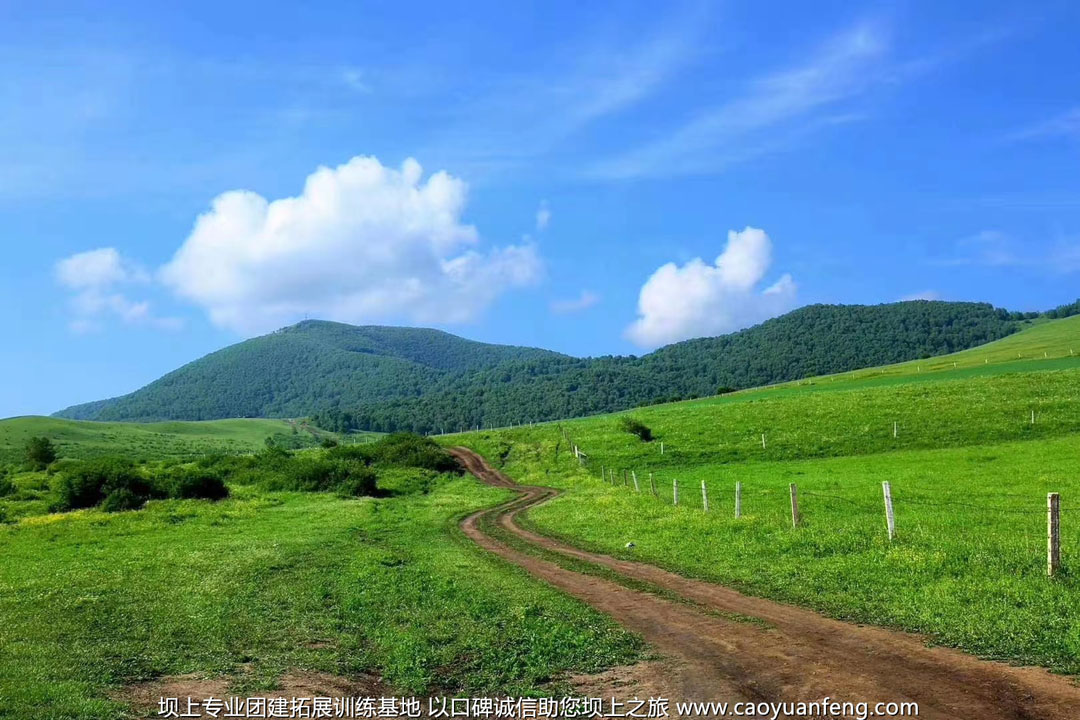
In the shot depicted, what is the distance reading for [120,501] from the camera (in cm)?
4072

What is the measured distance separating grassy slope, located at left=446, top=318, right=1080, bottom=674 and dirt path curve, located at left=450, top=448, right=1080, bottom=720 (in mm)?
863

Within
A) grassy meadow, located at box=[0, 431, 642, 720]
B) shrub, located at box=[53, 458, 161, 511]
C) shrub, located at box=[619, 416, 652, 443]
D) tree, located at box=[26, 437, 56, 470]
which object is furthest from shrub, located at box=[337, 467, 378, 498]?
tree, located at box=[26, 437, 56, 470]

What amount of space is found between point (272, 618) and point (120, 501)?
106 feet

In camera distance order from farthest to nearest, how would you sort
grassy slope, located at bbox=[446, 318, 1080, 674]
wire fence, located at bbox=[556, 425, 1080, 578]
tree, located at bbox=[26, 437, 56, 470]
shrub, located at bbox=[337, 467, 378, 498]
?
1. tree, located at bbox=[26, 437, 56, 470]
2. shrub, located at bbox=[337, 467, 378, 498]
3. wire fence, located at bbox=[556, 425, 1080, 578]
4. grassy slope, located at bbox=[446, 318, 1080, 674]

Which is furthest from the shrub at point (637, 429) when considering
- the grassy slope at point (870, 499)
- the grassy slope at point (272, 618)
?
the grassy slope at point (272, 618)

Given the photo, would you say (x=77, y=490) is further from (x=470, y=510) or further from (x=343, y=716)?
(x=343, y=716)

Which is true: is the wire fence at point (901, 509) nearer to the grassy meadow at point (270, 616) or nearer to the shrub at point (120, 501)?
the grassy meadow at point (270, 616)

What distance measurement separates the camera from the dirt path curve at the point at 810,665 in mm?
9089

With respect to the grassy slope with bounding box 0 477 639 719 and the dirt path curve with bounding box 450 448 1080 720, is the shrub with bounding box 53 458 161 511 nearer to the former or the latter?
the grassy slope with bounding box 0 477 639 719

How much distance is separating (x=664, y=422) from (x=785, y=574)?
62.5 m

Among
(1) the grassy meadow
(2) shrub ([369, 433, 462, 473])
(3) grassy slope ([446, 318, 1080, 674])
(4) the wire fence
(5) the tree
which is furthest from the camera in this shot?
(5) the tree

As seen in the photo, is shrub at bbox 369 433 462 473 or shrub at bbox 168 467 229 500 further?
shrub at bbox 369 433 462 473

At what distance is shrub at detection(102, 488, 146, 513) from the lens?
40.2 meters

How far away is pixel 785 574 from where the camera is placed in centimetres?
1734
